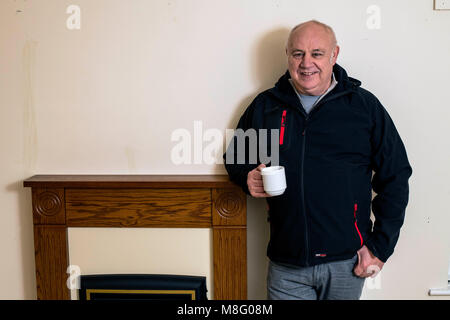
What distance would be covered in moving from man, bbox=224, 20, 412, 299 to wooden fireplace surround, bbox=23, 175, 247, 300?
0.22 m

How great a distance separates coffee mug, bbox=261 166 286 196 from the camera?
1.58 meters

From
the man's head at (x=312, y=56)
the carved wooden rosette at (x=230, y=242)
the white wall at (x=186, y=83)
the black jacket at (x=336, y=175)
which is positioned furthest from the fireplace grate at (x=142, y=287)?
the man's head at (x=312, y=56)

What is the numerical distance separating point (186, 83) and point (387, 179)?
34.7 inches

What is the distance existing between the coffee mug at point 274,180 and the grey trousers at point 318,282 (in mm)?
325

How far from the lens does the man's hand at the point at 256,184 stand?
67.7 inches

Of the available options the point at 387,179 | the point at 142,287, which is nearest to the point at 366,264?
the point at 387,179

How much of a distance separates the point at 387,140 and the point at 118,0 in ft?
3.91

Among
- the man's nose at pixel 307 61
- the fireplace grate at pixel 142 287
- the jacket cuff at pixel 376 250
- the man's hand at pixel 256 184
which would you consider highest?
the man's nose at pixel 307 61

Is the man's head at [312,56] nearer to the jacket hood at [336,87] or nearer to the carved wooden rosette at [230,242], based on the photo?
the jacket hood at [336,87]

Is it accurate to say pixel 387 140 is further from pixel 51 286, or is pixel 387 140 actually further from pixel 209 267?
pixel 51 286

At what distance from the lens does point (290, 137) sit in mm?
1697

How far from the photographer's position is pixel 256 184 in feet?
5.67

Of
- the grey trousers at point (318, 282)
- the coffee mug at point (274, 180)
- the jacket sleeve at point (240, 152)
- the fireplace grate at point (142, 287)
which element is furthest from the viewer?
the fireplace grate at point (142, 287)

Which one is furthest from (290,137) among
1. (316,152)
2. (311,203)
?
(311,203)
